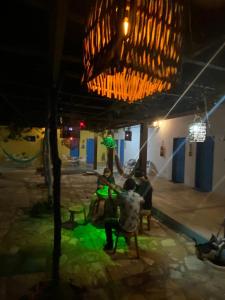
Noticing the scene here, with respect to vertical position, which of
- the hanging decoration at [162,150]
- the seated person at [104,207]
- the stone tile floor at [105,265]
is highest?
the hanging decoration at [162,150]

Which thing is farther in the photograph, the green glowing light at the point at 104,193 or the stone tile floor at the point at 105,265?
the green glowing light at the point at 104,193

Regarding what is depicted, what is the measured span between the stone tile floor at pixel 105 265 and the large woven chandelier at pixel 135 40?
2.74 m

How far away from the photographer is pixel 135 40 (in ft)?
3.22

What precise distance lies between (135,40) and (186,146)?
32.4ft

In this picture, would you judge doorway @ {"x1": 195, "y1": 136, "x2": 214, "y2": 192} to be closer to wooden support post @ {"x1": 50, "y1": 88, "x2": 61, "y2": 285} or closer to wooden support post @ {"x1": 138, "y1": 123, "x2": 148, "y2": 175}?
wooden support post @ {"x1": 138, "y1": 123, "x2": 148, "y2": 175}

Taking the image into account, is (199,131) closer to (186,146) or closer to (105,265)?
(105,265)

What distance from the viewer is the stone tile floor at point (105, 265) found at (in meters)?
3.10

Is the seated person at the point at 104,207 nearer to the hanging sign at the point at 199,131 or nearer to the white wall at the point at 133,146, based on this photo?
the hanging sign at the point at 199,131

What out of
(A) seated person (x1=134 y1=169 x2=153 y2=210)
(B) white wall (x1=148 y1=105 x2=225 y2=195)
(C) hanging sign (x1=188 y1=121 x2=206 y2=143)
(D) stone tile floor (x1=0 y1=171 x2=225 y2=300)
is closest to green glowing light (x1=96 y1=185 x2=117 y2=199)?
(A) seated person (x1=134 y1=169 x2=153 y2=210)

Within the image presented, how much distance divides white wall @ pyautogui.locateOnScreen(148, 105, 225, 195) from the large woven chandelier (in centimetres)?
773

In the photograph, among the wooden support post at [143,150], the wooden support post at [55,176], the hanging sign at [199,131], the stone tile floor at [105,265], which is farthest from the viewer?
the wooden support post at [143,150]

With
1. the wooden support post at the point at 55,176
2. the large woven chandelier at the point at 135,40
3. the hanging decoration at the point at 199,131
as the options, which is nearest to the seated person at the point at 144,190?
the hanging decoration at the point at 199,131

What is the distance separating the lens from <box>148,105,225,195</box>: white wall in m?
8.12

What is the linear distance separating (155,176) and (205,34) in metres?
10.4
